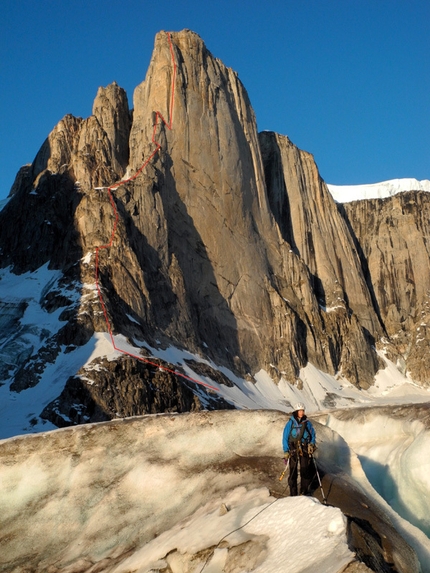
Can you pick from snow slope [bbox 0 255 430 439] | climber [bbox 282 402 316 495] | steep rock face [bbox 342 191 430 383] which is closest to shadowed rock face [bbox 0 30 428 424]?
snow slope [bbox 0 255 430 439]

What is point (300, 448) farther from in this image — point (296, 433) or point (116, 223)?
point (116, 223)

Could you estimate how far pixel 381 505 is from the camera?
13789mm

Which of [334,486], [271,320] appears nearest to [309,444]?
[334,486]

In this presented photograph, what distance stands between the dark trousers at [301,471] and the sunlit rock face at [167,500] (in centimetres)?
34

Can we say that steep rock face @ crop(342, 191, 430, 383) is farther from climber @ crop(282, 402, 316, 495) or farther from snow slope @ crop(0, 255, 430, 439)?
climber @ crop(282, 402, 316, 495)

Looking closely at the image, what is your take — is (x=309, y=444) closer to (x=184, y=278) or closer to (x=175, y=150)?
(x=184, y=278)

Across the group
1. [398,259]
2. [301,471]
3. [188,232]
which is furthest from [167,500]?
[398,259]

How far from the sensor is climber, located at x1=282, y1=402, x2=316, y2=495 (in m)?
13.3

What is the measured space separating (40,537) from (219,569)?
483cm

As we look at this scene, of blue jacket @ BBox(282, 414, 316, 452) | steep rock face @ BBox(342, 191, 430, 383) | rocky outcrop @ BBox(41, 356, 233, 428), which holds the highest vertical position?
steep rock face @ BBox(342, 191, 430, 383)

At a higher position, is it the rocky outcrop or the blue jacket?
the blue jacket

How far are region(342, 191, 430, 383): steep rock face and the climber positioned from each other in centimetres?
10745

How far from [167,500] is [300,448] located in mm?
3012

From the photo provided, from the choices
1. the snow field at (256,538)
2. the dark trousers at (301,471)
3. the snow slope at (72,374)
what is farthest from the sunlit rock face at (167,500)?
the snow slope at (72,374)
